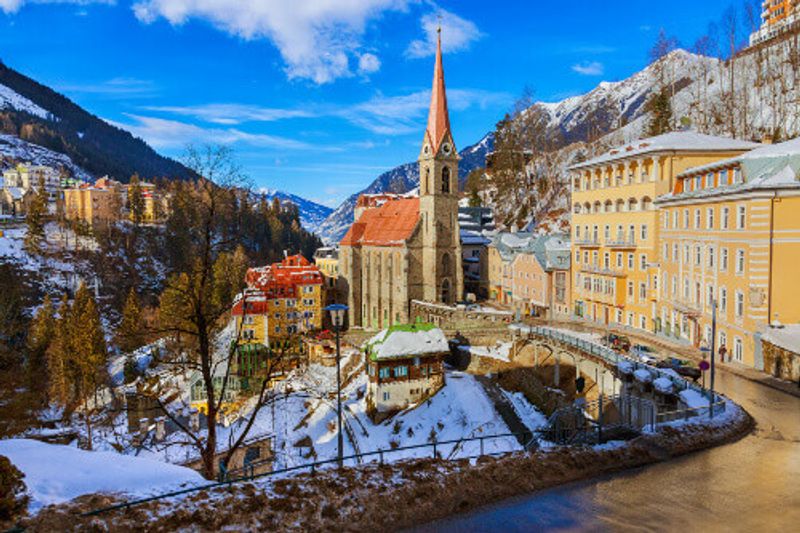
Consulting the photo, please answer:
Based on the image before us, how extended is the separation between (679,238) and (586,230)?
39.1 ft

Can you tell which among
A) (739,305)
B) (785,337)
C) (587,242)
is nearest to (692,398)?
(785,337)

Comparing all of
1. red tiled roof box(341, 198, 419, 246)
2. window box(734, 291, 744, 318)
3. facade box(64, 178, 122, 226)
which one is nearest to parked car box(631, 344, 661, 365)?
window box(734, 291, 744, 318)

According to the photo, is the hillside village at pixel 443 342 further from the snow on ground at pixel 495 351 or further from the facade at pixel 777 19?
the facade at pixel 777 19

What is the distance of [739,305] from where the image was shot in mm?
24938

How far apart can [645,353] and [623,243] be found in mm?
12587

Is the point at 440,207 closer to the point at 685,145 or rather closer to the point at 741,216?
the point at 685,145

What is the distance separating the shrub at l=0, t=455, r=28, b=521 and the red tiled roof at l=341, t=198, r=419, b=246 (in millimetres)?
48620

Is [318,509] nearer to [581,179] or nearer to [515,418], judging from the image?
[515,418]

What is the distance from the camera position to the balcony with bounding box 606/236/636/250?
122ft

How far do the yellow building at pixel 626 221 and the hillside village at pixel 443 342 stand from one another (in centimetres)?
19

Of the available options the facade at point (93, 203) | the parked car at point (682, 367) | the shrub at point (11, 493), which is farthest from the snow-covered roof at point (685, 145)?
the facade at point (93, 203)

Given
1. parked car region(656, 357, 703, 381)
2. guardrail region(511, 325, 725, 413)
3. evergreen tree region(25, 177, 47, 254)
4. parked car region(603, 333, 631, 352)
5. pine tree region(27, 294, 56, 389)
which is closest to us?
guardrail region(511, 325, 725, 413)

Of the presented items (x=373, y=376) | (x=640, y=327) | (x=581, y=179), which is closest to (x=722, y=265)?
(x=640, y=327)

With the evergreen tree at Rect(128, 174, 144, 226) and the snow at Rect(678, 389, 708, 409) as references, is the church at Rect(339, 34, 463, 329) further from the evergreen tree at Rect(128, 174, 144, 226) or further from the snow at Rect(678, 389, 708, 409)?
the evergreen tree at Rect(128, 174, 144, 226)
